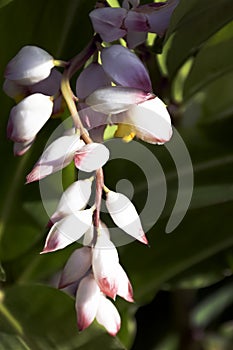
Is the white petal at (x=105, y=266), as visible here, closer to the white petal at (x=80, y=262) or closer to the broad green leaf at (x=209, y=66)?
the white petal at (x=80, y=262)

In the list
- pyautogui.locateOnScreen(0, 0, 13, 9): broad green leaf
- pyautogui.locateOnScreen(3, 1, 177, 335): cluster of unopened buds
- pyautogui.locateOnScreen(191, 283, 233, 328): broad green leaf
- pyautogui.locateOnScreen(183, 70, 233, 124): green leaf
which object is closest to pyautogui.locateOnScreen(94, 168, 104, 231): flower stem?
pyautogui.locateOnScreen(3, 1, 177, 335): cluster of unopened buds

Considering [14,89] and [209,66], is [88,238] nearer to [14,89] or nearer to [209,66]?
[14,89]

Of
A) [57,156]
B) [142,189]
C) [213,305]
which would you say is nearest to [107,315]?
[57,156]

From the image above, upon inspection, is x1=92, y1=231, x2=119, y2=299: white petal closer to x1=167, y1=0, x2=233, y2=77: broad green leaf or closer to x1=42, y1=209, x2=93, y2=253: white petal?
x1=42, y1=209, x2=93, y2=253: white petal

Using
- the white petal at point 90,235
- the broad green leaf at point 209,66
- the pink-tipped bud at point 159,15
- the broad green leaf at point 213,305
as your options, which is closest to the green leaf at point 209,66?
the broad green leaf at point 209,66

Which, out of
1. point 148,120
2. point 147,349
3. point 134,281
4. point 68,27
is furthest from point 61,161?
point 147,349

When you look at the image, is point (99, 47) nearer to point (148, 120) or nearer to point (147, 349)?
point (148, 120)
